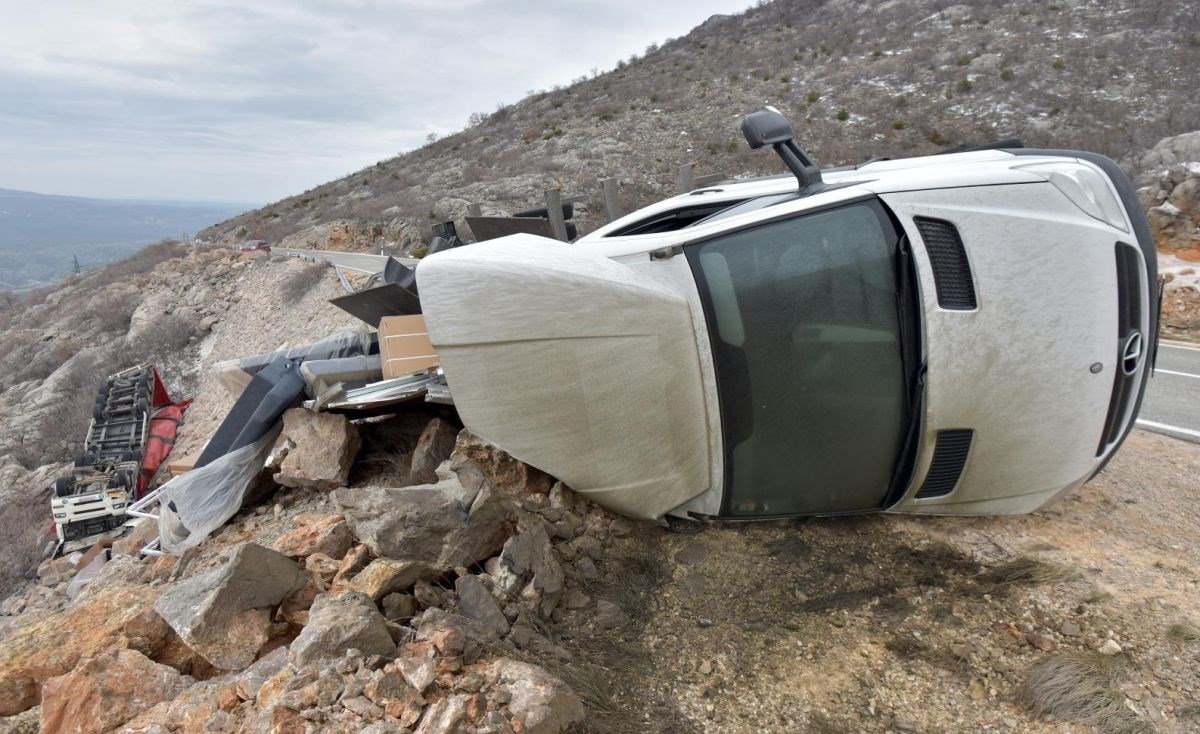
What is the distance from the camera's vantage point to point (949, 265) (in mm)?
2553

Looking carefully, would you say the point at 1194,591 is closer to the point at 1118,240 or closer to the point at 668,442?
the point at 1118,240

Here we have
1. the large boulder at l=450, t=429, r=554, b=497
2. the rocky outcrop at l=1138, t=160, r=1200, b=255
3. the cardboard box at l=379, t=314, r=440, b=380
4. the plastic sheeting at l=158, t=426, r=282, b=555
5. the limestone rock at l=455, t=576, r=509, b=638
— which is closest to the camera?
the limestone rock at l=455, t=576, r=509, b=638

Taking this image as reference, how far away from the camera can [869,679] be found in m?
2.29

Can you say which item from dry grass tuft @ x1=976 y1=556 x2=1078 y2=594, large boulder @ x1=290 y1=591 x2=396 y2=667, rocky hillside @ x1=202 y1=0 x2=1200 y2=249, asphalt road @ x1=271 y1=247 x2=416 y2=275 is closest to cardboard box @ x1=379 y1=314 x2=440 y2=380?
large boulder @ x1=290 y1=591 x2=396 y2=667

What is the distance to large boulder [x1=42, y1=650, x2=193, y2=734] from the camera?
6.88ft

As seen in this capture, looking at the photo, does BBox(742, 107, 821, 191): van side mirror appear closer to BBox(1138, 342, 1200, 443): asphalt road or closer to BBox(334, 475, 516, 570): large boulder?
BBox(334, 475, 516, 570): large boulder

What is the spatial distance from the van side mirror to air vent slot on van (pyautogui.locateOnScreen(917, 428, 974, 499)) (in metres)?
1.30

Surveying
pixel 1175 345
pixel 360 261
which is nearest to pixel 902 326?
pixel 1175 345

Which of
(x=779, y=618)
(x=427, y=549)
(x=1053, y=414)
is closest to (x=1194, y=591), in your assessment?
(x=1053, y=414)

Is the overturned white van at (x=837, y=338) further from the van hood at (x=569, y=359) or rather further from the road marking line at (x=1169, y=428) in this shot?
the road marking line at (x=1169, y=428)

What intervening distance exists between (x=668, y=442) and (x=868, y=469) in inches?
35.7

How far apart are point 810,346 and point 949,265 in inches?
25.4

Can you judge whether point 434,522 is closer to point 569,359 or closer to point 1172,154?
point 569,359

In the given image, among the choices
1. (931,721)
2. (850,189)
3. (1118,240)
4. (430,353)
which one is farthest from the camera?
(430,353)
